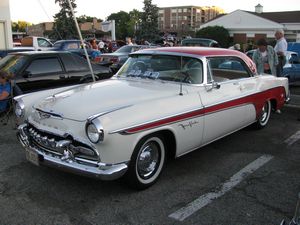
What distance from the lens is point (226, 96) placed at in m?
5.02

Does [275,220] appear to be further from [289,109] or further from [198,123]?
[289,109]

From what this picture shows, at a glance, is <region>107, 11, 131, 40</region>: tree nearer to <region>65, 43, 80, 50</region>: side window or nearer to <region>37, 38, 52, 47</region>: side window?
<region>37, 38, 52, 47</region>: side window

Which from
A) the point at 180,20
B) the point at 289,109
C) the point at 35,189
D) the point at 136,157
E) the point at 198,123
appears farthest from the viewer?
the point at 180,20

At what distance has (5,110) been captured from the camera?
675 cm

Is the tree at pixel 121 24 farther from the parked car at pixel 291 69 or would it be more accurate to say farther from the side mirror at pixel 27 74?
the side mirror at pixel 27 74

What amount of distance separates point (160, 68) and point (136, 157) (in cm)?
175

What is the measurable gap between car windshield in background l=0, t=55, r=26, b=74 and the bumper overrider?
372 cm

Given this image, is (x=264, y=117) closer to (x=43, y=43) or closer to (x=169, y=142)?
(x=169, y=142)

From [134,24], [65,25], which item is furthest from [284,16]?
[134,24]

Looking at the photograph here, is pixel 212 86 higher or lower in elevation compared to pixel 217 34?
lower

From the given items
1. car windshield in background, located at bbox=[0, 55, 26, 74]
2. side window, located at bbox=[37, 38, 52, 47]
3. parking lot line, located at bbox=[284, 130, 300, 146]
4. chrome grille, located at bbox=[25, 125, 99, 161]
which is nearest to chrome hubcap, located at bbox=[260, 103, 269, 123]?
parking lot line, located at bbox=[284, 130, 300, 146]

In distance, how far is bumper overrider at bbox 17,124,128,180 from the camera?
3.48 m

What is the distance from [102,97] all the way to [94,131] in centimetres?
76

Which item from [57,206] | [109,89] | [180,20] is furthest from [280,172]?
[180,20]
